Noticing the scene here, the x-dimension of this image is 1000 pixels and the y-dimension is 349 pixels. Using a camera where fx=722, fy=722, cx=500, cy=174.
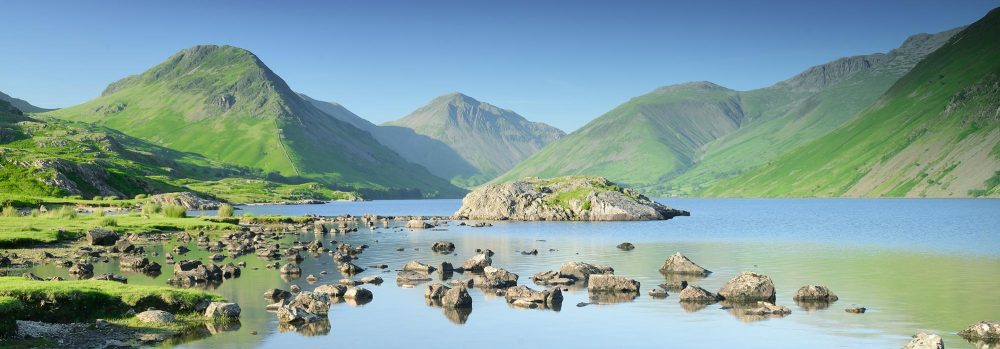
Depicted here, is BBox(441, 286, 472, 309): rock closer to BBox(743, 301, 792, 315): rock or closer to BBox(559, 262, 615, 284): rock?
BBox(559, 262, 615, 284): rock

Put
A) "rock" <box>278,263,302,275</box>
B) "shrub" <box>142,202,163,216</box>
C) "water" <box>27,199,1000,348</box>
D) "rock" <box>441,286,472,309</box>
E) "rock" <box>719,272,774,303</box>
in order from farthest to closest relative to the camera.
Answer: "shrub" <box>142,202,163,216</box> → "rock" <box>278,263,302,275</box> → "rock" <box>719,272,774,303</box> → "rock" <box>441,286,472,309</box> → "water" <box>27,199,1000,348</box>

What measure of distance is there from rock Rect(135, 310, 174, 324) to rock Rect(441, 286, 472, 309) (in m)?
16.3

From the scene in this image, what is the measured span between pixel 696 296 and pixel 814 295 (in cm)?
775

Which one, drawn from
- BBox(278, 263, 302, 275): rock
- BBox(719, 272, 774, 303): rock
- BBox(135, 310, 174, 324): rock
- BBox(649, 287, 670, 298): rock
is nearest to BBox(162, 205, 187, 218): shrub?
BBox(278, 263, 302, 275): rock

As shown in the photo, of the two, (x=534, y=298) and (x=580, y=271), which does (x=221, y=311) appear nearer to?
(x=534, y=298)

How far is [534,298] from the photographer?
152 ft

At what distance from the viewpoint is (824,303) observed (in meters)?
45.9

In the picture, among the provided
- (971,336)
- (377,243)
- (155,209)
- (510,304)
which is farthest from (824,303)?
(155,209)

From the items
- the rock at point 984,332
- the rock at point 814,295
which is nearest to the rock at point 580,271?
the rock at point 814,295

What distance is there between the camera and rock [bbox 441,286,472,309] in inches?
1790

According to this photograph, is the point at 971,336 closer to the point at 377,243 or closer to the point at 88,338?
the point at 88,338

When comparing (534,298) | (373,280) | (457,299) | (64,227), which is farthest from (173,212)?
(534,298)

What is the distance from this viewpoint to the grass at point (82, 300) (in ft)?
111

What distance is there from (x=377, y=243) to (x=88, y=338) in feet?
230
